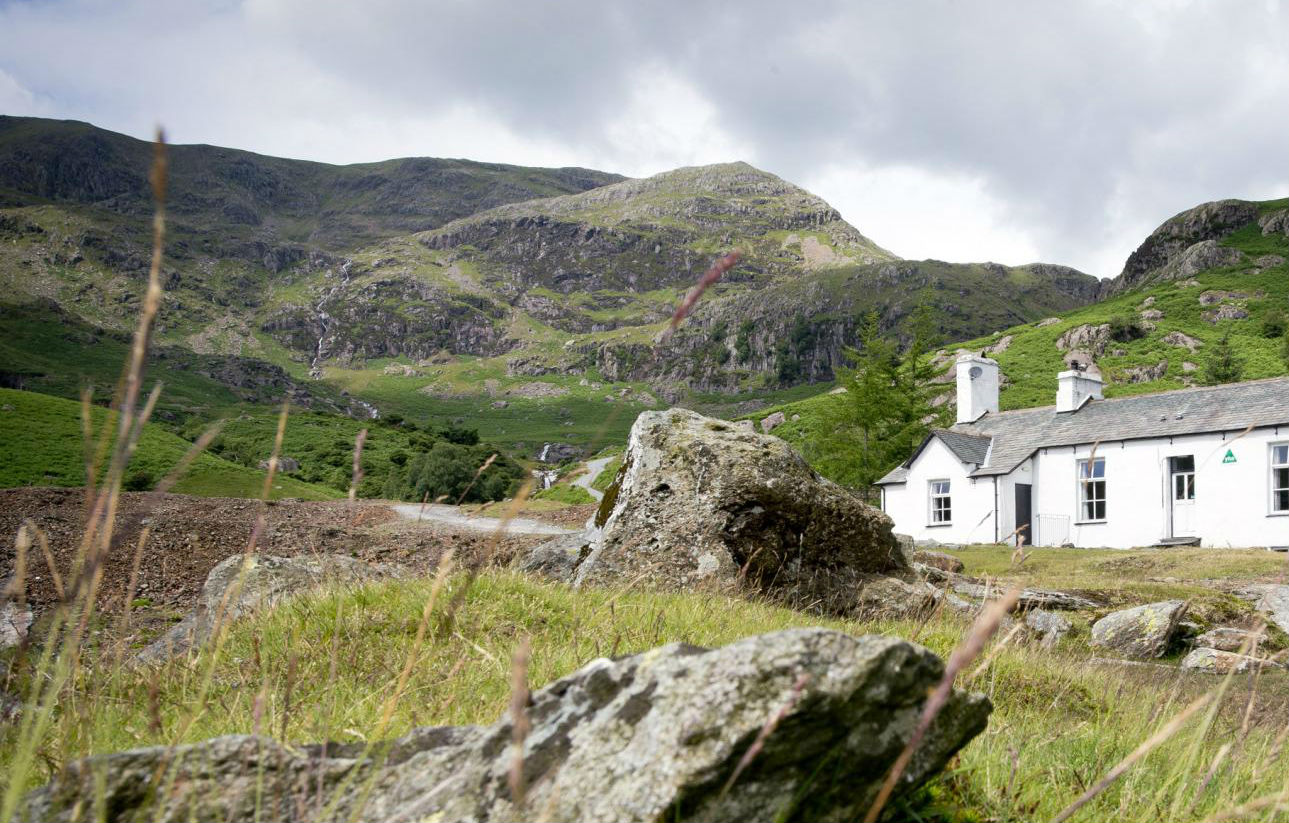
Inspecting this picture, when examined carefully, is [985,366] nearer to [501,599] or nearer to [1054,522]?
[1054,522]

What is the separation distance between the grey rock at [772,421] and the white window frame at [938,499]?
45754 mm

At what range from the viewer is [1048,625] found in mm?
14500

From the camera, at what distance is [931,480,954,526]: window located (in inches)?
1607

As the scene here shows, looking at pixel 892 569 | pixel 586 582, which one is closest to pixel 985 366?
pixel 892 569

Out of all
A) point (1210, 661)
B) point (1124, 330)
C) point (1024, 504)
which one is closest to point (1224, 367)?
point (1124, 330)

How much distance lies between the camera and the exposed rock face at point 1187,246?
355 feet

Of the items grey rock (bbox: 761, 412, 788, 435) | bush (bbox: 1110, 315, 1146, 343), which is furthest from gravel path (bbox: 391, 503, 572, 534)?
bush (bbox: 1110, 315, 1146, 343)

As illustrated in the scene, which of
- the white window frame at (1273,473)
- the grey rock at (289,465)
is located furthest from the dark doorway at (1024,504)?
the grey rock at (289,465)

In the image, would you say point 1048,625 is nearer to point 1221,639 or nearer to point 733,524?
point 1221,639

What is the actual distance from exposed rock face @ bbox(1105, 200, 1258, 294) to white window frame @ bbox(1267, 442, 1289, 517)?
88748 mm

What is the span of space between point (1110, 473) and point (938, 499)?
8112 millimetres

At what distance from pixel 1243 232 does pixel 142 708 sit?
145 meters

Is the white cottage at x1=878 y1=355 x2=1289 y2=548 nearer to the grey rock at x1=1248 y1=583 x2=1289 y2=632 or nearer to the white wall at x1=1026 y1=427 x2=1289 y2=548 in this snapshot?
the white wall at x1=1026 y1=427 x2=1289 y2=548

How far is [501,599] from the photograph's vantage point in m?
6.51
